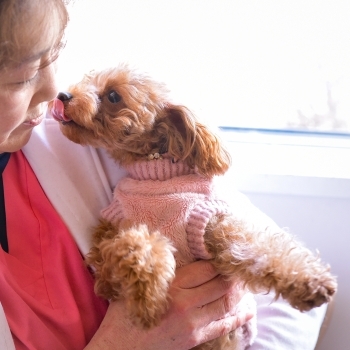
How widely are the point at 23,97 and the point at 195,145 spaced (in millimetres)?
346

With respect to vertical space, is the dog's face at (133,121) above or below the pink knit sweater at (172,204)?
above

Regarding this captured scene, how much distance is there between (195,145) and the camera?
1062 millimetres

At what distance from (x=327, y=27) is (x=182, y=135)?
70cm

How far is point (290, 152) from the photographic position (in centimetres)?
154

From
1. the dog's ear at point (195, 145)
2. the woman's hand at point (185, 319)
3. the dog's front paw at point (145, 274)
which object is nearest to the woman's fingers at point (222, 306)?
the woman's hand at point (185, 319)

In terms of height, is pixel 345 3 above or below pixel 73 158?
→ above

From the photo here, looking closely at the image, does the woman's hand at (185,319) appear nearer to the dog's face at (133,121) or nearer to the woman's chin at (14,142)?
the dog's face at (133,121)

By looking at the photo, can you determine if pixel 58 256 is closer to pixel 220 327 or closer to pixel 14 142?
pixel 14 142


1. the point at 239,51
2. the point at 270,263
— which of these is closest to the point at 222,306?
the point at 270,263

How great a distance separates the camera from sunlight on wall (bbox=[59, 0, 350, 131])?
5.05 feet

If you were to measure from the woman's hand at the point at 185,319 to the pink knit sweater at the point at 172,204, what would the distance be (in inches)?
1.9

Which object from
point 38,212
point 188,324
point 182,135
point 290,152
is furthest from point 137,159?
point 290,152

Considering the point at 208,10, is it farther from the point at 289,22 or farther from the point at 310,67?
the point at 310,67

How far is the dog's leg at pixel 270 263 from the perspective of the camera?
92cm
